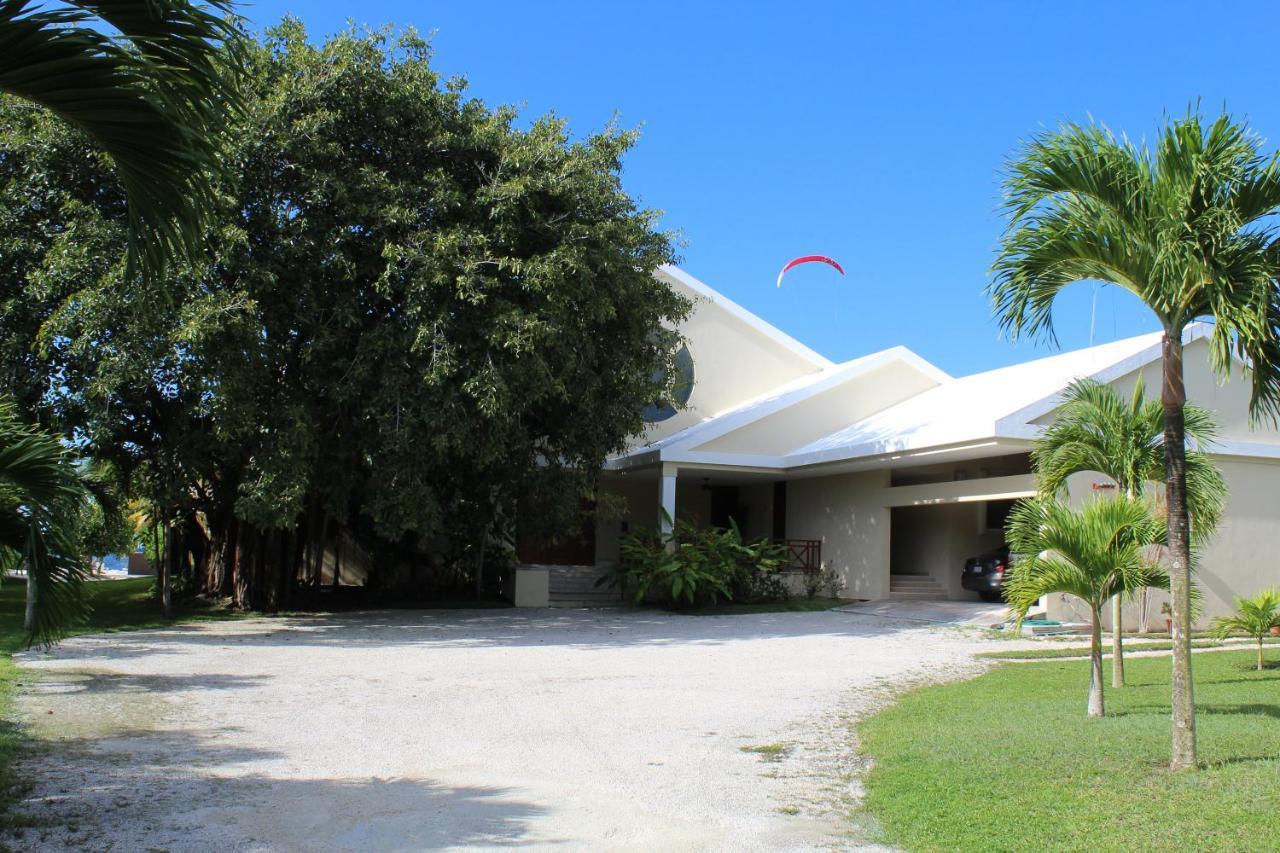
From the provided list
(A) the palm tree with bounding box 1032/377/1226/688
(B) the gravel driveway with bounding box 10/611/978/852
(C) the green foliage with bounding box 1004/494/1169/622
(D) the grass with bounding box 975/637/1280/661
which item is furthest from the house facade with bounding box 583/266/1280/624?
(C) the green foliage with bounding box 1004/494/1169/622

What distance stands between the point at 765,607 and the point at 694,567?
1.78 metres

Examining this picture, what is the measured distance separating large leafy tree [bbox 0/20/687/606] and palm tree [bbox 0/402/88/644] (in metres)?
8.03

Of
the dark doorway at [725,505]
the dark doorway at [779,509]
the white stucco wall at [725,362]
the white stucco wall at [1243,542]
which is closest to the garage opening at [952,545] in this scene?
the dark doorway at [779,509]

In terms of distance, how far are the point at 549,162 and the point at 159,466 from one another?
763cm

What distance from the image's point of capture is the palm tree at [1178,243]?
657 centimetres

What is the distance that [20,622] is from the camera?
16984 mm

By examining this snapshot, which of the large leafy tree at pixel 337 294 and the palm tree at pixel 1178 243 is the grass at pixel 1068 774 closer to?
the palm tree at pixel 1178 243

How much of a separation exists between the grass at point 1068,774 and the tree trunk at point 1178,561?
202mm

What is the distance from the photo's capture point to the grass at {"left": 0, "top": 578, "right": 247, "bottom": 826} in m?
6.20

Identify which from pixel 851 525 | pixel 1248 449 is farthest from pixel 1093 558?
pixel 851 525

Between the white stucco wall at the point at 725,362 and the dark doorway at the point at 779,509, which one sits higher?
the white stucco wall at the point at 725,362

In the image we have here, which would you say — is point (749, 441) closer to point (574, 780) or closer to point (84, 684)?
point (84, 684)

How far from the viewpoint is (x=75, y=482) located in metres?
5.66

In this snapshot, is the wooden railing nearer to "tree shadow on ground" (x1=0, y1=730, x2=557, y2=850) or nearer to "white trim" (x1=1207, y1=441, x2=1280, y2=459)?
"white trim" (x1=1207, y1=441, x2=1280, y2=459)
